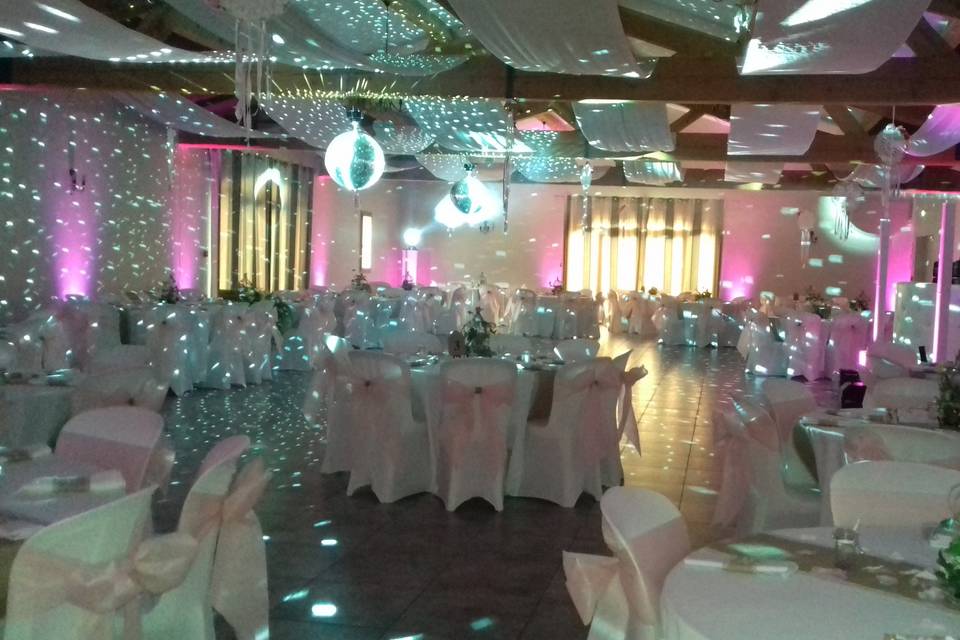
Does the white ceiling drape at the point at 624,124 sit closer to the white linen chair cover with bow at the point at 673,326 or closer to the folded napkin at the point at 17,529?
the white linen chair cover with bow at the point at 673,326

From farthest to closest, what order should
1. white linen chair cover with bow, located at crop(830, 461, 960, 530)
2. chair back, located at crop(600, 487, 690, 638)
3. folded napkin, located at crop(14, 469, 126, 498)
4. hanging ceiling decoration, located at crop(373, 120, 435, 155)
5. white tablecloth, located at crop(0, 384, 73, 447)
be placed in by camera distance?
hanging ceiling decoration, located at crop(373, 120, 435, 155) → white tablecloth, located at crop(0, 384, 73, 447) → white linen chair cover with bow, located at crop(830, 461, 960, 530) → folded napkin, located at crop(14, 469, 126, 498) → chair back, located at crop(600, 487, 690, 638)

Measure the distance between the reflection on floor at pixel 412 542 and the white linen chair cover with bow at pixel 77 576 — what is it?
1.36 m

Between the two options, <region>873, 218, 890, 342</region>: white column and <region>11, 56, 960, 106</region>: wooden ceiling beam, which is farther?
<region>873, 218, 890, 342</region>: white column

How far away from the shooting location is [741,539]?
95.8 inches

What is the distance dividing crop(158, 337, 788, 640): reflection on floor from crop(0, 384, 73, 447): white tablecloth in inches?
26.7

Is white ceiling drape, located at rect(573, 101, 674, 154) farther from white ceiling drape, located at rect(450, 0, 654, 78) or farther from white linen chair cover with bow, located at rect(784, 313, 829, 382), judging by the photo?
white linen chair cover with bow, located at rect(784, 313, 829, 382)

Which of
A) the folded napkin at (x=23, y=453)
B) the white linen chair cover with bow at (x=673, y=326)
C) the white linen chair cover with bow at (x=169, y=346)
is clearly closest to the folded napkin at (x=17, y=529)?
the folded napkin at (x=23, y=453)

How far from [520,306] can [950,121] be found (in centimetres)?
897

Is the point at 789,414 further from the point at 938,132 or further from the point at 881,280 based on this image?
the point at 881,280

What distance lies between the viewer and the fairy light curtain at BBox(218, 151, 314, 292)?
1327cm

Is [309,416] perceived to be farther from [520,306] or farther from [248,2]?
[520,306]

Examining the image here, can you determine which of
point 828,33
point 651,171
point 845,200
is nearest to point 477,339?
point 828,33

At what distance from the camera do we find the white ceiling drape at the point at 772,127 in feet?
28.1

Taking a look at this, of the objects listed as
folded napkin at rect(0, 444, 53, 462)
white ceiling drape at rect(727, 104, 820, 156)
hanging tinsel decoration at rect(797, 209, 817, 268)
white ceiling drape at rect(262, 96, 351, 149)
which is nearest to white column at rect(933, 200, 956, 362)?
white ceiling drape at rect(727, 104, 820, 156)
